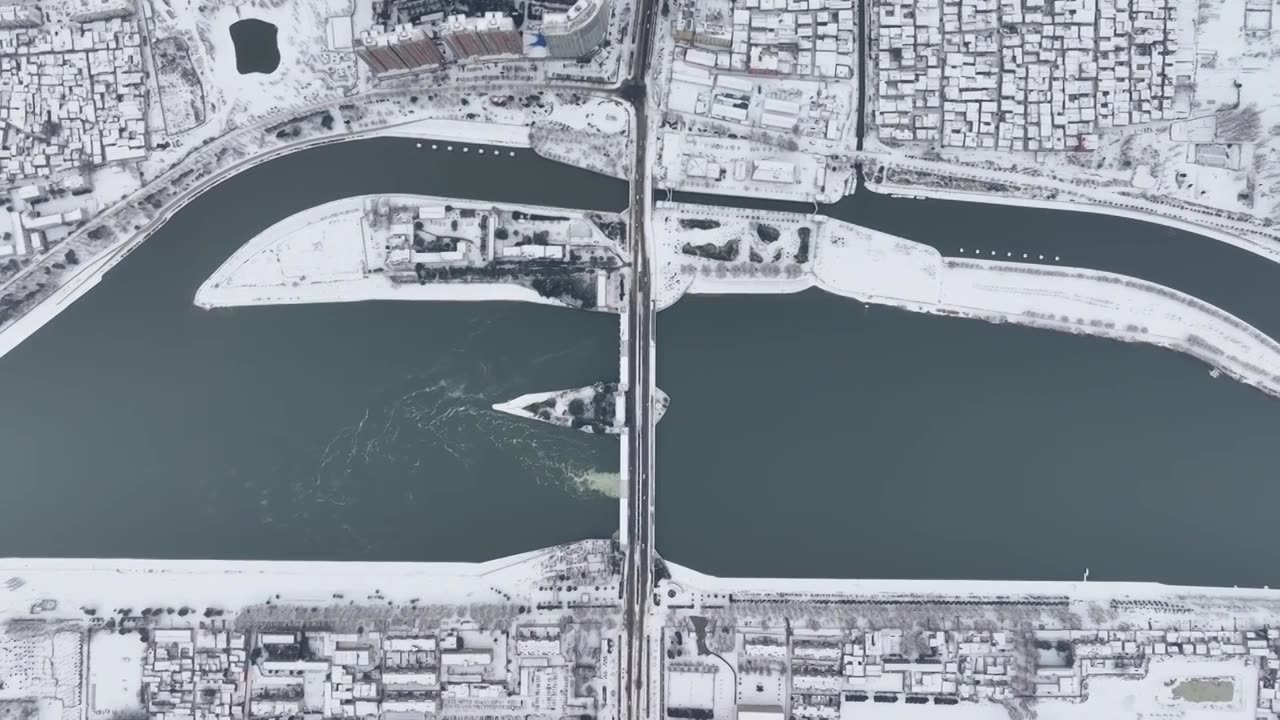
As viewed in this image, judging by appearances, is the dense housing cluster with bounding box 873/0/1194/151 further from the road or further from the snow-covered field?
the snow-covered field

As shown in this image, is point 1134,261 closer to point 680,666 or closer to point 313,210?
point 680,666

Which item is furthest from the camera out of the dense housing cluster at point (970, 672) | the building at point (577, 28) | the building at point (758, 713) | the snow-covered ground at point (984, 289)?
the snow-covered ground at point (984, 289)

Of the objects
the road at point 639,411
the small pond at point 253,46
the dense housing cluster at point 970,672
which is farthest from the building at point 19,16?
the dense housing cluster at point 970,672

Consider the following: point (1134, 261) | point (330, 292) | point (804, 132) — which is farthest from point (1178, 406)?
point (330, 292)

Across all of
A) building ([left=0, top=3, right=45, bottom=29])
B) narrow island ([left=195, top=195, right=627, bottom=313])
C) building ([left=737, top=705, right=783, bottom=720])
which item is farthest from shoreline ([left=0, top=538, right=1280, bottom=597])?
building ([left=0, top=3, right=45, bottom=29])

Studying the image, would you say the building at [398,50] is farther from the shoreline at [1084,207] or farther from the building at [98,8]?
the shoreline at [1084,207]
